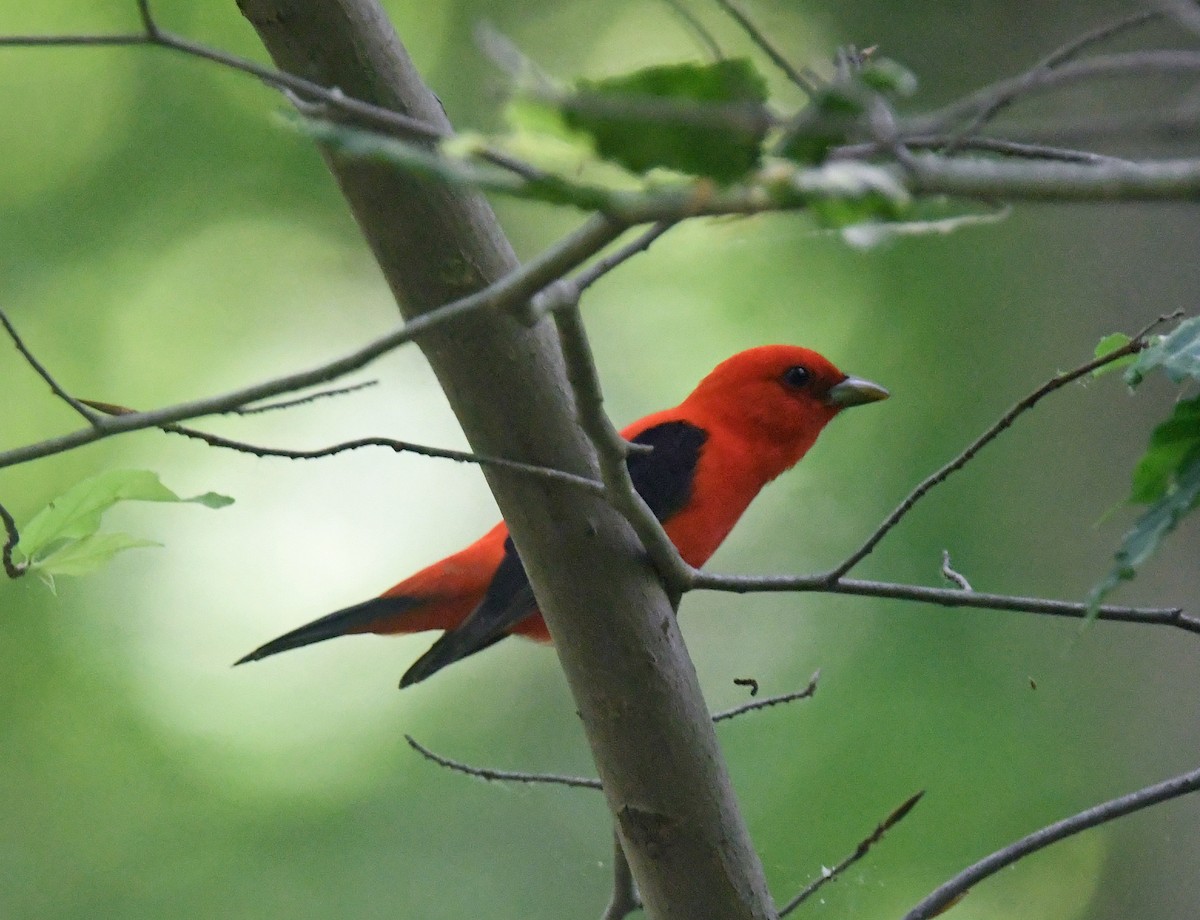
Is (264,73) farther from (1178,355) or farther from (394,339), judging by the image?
(1178,355)

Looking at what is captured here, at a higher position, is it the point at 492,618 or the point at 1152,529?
the point at 492,618

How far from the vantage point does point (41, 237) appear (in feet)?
20.5

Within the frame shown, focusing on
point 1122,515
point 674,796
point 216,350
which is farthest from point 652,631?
point 216,350

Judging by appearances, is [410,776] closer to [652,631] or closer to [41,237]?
[41,237]

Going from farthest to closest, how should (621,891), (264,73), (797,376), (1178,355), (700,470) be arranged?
(797,376), (700,470), (621,891), (1178,355), (264,73)

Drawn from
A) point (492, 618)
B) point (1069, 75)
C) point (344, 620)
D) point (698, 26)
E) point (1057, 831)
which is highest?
point (344, 620)

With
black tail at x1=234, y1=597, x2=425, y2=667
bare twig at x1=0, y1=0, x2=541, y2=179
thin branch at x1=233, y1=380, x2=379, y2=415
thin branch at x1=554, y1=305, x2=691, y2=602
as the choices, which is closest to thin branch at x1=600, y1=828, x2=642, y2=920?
thin branch at x1=554, y1=305, x2=691, y2=602

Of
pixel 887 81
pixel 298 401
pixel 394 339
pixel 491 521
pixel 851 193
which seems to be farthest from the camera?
pixel 491 521

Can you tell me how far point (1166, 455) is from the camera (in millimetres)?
1112

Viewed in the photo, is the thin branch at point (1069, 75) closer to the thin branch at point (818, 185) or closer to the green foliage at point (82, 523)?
the thin branch at point (818, 185)

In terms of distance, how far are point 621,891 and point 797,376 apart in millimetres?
1583

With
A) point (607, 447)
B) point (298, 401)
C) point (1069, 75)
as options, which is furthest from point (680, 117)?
point (298, 401)

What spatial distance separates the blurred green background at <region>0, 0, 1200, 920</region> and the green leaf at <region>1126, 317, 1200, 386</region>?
3.19m

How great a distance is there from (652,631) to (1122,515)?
150 inches
